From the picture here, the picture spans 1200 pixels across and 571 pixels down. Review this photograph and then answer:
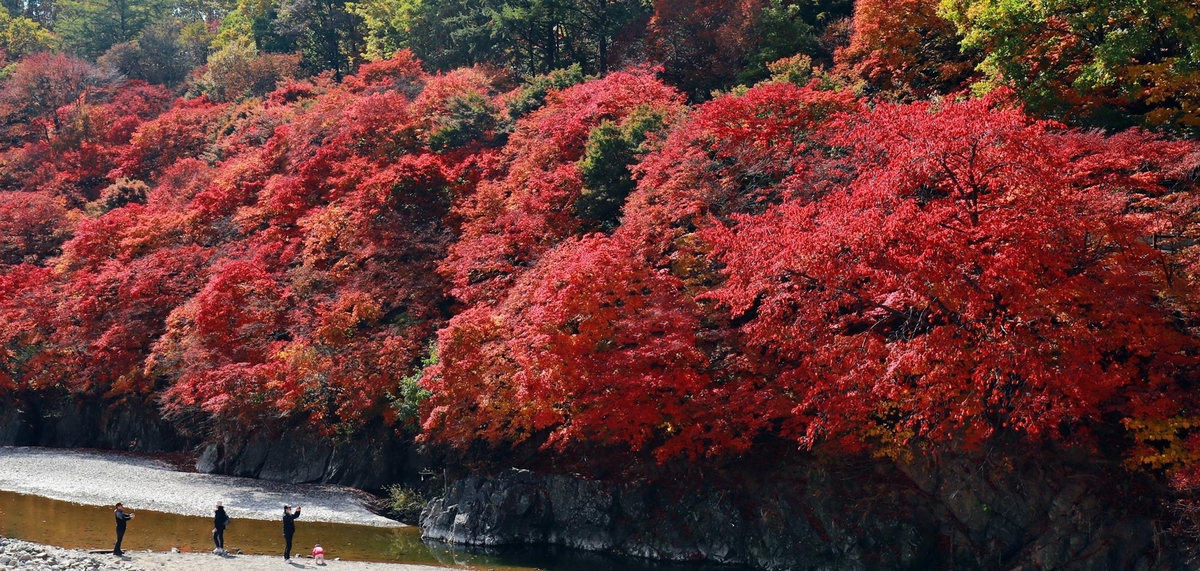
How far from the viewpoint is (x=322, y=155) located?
4312 centimetres

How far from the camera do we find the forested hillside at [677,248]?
18312mm

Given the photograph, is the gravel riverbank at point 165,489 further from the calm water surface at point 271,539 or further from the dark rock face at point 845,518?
the dark rock face at point 845,518

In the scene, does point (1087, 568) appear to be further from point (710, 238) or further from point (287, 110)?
point (287, 110)

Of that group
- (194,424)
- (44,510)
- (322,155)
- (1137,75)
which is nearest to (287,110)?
(322,155)

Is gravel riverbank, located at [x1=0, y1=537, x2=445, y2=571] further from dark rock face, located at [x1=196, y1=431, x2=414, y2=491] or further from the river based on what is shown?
dark rock face, located at [x1=196, y1=431, x2=414, y2=491]

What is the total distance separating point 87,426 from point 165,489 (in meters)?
13.1

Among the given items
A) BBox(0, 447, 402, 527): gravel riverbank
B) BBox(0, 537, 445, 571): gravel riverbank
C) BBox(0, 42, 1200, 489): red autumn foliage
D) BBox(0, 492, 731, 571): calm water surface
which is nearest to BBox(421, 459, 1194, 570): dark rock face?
BBox(0, 492, 731, 571): calm water surface

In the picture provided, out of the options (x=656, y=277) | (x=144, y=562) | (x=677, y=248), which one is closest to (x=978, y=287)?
(x=656, y=277)

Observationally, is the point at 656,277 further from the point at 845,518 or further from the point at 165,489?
the point at 165,489

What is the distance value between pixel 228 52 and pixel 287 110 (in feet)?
58.0

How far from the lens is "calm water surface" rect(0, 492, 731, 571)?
2253cm

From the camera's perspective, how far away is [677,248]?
2553 cm

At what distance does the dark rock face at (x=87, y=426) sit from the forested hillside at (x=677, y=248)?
2.59 ft

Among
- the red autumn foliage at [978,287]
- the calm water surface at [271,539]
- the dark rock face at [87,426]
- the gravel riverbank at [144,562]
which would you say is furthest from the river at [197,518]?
the red autumn foliage at [978,287]
